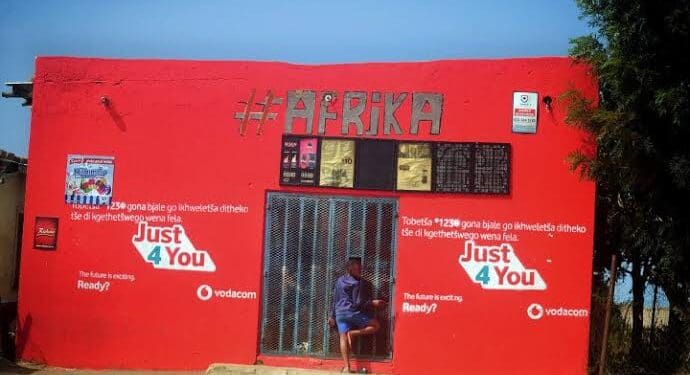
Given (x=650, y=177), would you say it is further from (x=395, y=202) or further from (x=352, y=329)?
(x=352, y=329)

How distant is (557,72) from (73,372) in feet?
22.1

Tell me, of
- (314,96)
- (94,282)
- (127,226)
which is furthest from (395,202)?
(94,282)

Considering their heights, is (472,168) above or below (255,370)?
above

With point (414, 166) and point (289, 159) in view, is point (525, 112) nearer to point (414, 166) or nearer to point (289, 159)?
point (414, 166)

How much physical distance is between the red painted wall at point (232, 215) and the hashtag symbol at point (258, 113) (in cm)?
8

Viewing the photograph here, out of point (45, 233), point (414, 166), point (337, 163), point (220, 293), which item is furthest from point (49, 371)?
point (414, 166)

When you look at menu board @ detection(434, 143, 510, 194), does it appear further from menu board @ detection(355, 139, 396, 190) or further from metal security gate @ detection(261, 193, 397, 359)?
metal security gate @ detection(261, 193, 397, 359)

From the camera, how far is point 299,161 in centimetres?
796

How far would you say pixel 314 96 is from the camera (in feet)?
26.4

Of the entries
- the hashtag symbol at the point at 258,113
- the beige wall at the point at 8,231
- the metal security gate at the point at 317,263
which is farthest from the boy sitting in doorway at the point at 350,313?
the beige wall at the point at 8,231

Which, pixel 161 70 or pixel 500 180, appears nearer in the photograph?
pixel 500 180

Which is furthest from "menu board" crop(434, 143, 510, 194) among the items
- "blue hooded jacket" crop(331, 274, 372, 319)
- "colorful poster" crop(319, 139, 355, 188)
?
"blue hooded jacket" crop(331, 274, 372, 319)

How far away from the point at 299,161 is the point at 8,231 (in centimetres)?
436

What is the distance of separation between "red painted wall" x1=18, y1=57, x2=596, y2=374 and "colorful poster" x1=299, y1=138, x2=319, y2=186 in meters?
0.23
